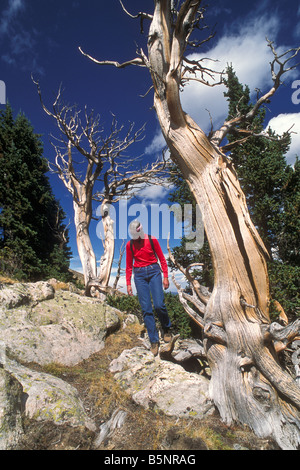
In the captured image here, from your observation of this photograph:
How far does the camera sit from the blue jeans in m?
4.30

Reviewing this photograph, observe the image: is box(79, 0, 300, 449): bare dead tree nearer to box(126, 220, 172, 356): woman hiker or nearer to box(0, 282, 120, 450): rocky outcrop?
box(126, 220, 172, 356): woman hiker

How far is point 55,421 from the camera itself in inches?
102

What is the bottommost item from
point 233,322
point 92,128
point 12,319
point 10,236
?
point 12,319

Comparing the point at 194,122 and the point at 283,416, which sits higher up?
the point at 194,122

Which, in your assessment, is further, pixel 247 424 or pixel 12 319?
pixel 12 319

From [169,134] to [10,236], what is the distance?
9.83 metres

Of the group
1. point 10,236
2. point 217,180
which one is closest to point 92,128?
point 10,236

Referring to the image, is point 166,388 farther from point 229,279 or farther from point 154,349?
point 229,279

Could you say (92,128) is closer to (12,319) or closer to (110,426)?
(12,319)

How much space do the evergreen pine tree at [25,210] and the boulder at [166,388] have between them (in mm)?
7451

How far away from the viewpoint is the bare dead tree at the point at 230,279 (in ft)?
9.89

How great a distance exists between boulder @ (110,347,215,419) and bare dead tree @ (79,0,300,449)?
240 mm

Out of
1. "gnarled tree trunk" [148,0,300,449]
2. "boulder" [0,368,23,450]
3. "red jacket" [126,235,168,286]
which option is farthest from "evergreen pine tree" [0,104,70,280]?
"gnarled tree trunk" [148,0,300,449]

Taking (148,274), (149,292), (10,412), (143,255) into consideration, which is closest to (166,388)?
(149,292)
